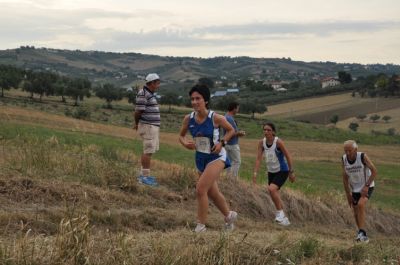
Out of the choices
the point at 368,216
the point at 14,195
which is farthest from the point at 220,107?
the point at 14,195

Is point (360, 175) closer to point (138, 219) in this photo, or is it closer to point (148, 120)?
point (148, 120)

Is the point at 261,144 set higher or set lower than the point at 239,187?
higher

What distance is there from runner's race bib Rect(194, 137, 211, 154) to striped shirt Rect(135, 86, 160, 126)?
255 centimetres

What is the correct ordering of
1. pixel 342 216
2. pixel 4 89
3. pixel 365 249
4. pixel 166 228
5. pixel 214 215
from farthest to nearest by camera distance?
pixel 4 89, pixel 342 216, pixel 214 215, pixel 166 228, pixel 365 249

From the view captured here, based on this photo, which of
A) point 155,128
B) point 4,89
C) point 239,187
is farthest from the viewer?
point 4,89

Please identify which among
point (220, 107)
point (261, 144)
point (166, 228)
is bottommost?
point (220, 107)

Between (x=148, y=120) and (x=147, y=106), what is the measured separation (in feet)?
0.82

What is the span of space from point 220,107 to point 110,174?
6838 cm

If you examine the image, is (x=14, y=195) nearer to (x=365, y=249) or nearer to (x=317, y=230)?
(x=365, y=249)

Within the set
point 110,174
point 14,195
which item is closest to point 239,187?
point 110,174

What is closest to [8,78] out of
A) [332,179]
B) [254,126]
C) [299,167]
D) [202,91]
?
[254,126]

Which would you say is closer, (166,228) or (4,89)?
(166,228)

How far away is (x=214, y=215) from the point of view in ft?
28.0

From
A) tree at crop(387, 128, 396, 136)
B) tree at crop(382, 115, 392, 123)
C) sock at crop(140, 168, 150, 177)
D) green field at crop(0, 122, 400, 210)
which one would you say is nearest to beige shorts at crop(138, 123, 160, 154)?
sock at crop(140, 168, 150, 177)
